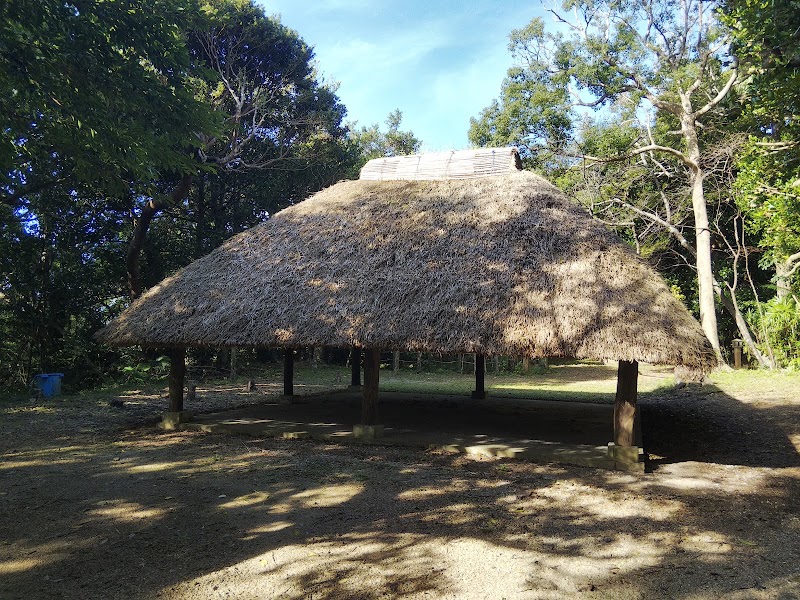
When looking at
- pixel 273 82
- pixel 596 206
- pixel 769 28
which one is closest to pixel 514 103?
pixel 596 206

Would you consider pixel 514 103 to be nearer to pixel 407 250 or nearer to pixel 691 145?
pixel 691 145

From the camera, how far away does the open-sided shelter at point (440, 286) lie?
531 cm

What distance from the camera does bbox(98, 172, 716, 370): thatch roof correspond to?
530 centimetres

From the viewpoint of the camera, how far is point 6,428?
24.6ft

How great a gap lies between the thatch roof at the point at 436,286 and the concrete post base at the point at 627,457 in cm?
99

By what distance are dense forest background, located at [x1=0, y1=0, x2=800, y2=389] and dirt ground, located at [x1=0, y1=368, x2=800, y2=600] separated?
351 cm

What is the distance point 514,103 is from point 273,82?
7.53 m

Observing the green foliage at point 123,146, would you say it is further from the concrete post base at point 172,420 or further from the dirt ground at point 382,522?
the dirt ground at point 382,522

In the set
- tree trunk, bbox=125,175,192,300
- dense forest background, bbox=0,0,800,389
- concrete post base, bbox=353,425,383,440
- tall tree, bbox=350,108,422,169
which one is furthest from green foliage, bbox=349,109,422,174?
concrete post base, bbox=353,425,383,440

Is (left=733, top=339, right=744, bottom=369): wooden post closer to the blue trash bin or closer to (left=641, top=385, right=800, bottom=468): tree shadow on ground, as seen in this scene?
(left=641, top=385, right=800, bottom=468): tree shadow on ground

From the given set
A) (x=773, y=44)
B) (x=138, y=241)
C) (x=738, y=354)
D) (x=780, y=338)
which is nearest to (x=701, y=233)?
(x=780, y=338)

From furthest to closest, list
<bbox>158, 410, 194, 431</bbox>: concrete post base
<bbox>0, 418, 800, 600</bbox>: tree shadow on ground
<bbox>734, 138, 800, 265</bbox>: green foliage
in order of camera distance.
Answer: <bbox>734, 138, 800, 265</bbox>: green foliage → <bbox>158, 410, 194, 431</bbox>: concrete post base → <bbox>0, 418, 800, 600</bbox>: tree shadow on ground

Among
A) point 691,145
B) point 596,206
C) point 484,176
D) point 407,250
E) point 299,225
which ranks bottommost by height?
point 407,250

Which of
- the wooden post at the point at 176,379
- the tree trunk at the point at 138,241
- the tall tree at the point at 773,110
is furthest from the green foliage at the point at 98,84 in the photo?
the tall tree at the point at 773,110
